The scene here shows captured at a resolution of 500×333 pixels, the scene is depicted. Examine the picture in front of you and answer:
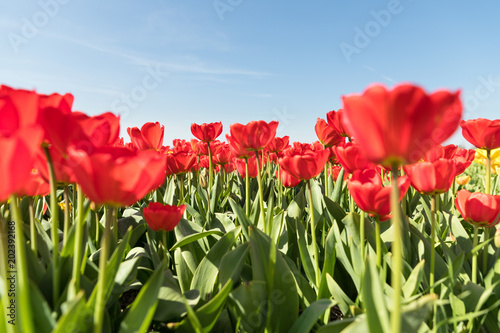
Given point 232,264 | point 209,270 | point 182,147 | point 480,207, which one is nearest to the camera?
point 232,264

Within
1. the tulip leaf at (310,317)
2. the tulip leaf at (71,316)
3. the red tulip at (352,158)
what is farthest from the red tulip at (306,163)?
the tulip leaf at (71,316)

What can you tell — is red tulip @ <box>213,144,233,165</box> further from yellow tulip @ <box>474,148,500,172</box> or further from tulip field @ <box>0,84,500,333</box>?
yellow tulip @ <box>474,148,500,172</box>

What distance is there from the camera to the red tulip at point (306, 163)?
152 cm

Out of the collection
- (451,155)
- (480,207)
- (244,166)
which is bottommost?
(480,207)

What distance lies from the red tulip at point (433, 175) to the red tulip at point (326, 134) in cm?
98

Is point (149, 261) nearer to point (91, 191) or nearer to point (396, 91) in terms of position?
point (91, 191)

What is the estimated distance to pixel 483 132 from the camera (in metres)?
1.72

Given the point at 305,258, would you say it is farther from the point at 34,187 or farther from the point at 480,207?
the point at 34,187

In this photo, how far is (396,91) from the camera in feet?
1.63

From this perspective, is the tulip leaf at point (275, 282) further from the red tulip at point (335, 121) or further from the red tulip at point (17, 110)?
the red tulip at point (335, 121)

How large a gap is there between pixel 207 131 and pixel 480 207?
69.0 inches

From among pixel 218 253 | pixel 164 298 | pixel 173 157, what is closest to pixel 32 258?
pixel 164 298

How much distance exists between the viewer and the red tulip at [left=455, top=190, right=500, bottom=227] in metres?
1.34

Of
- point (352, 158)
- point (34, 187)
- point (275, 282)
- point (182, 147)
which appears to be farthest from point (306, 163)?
point (182, 147)
